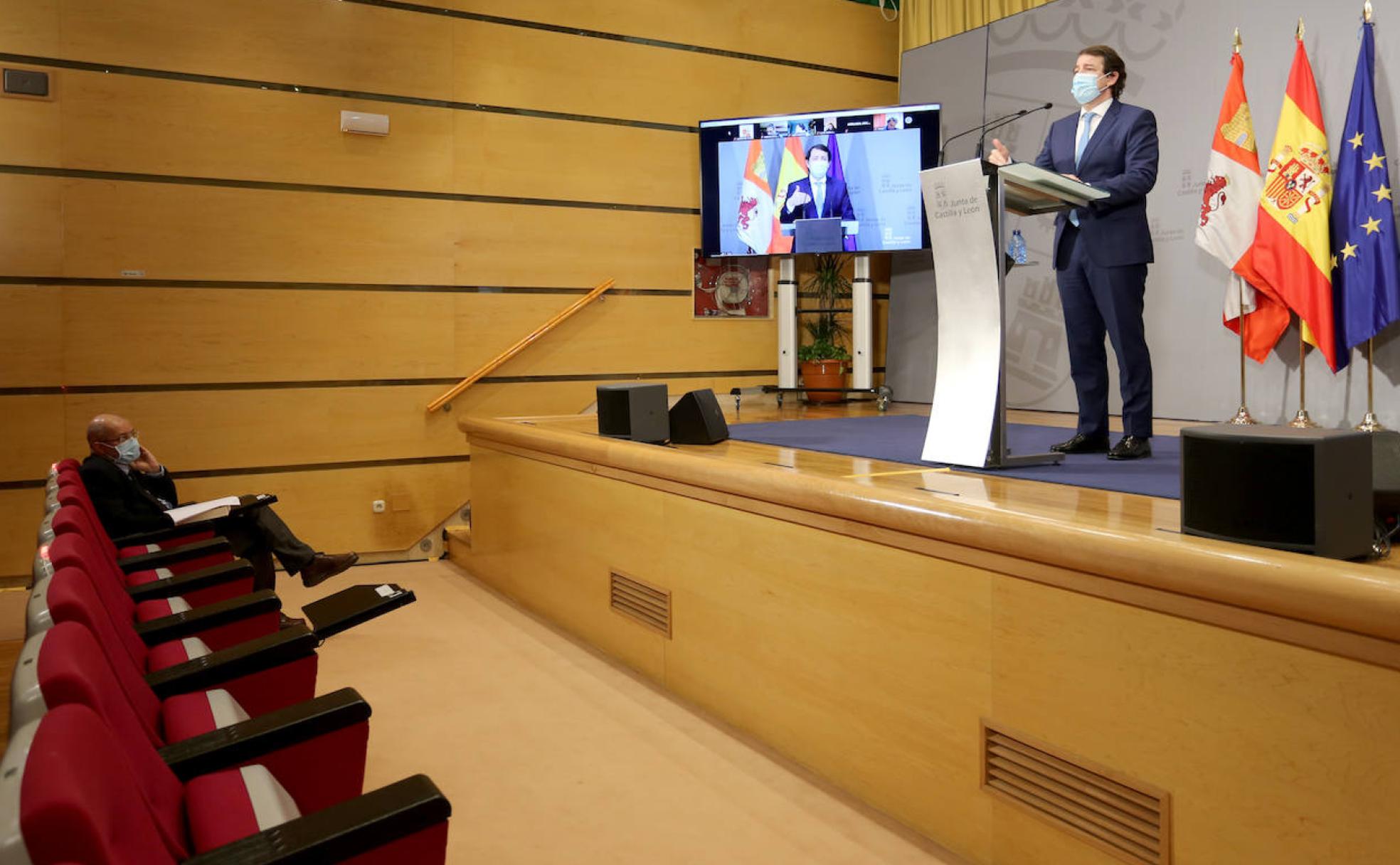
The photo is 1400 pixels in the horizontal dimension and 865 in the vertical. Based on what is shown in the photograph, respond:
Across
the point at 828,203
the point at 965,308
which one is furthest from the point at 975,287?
the point at 828,203

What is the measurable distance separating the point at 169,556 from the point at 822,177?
422 centimetres

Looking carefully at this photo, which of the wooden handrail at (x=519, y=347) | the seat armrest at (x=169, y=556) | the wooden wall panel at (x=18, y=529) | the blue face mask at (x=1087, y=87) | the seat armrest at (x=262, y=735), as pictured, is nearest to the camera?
the seat armrest at (x=262, y=735)

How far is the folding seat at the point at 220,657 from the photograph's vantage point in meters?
1.58

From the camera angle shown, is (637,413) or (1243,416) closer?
(637,413)

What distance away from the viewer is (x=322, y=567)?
4055 mm

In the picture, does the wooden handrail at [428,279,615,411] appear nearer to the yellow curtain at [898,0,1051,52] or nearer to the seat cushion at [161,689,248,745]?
the yellow curtain at [898,0,1051,52]

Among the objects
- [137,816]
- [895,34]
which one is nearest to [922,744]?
[137,816]

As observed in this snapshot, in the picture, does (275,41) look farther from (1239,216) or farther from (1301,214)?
(1301,214)

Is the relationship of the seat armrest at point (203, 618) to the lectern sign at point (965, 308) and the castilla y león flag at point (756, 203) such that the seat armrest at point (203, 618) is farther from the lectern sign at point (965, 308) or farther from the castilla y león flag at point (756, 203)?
the castilla y león flag at point (756, 203)

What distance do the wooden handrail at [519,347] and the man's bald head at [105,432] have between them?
6.21 feet

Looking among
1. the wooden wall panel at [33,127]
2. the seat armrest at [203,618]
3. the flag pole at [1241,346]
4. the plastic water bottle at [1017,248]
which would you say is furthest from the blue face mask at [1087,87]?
the wooden wall panel at [33,127]

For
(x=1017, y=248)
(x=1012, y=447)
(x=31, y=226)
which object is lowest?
(x=1012, y=447)

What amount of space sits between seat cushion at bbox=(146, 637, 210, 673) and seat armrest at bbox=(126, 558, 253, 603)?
31cm

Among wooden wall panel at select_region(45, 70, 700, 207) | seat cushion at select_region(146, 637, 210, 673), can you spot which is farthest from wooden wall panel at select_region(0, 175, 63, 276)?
seat cushion at select_region(146, 637, 210, 673)
